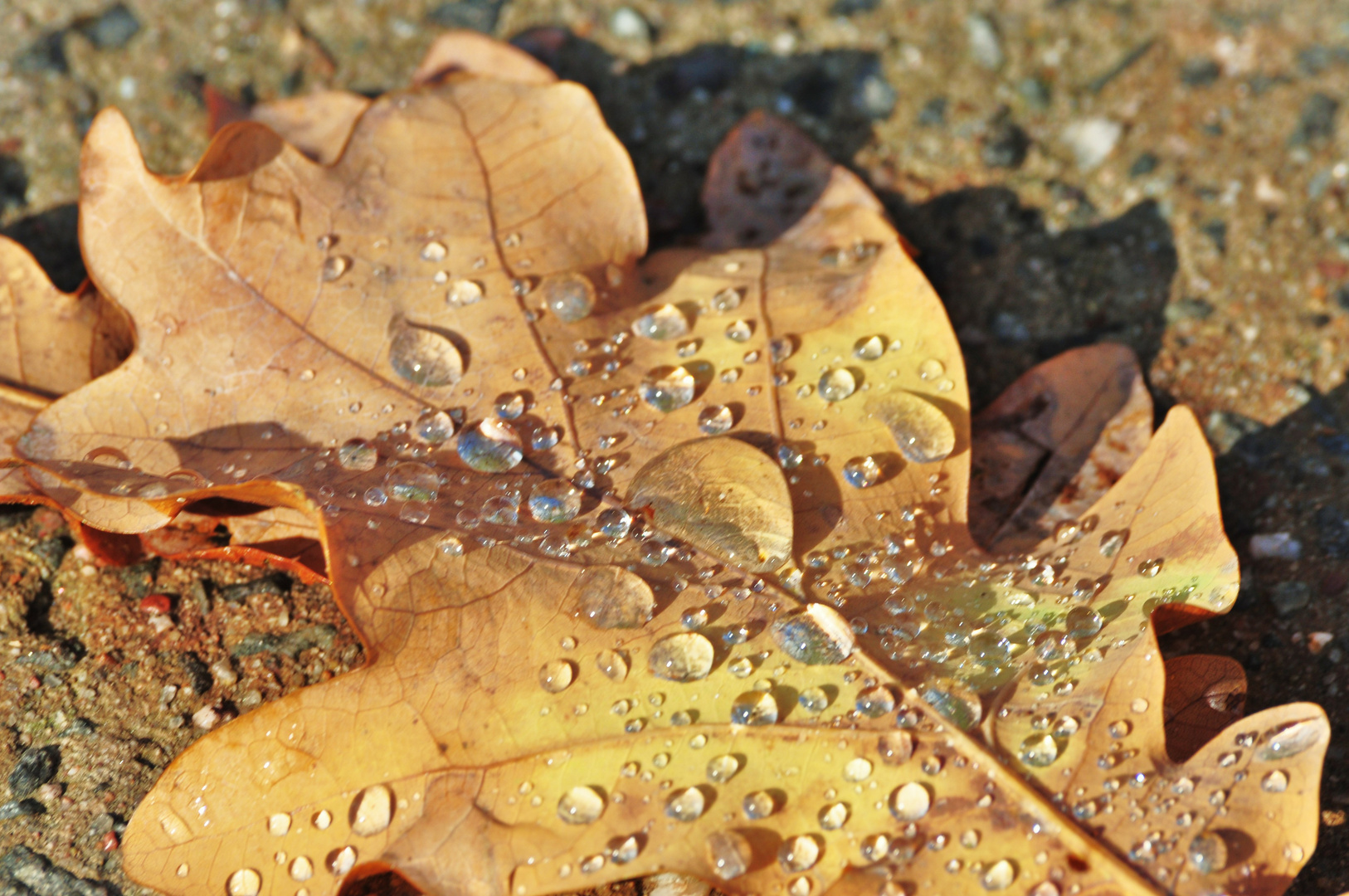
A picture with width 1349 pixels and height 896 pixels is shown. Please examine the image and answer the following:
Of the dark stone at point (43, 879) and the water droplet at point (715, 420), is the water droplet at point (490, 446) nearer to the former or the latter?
the water droplet at point (715, 420)

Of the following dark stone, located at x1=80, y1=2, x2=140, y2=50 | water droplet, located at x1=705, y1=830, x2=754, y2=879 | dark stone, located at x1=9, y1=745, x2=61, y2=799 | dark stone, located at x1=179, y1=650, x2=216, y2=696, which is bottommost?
dark stone, located at x1=9, y1=745, x2=61, y2=799

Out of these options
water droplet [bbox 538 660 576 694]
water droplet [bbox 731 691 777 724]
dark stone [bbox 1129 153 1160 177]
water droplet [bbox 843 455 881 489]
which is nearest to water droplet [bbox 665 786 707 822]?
water droplet [bbox 731 691 777 724]

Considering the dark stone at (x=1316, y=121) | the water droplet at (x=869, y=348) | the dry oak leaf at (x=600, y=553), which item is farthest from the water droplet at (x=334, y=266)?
the dark stone at (x=1316, y=121)

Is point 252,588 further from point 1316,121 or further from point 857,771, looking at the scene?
point 1316,121

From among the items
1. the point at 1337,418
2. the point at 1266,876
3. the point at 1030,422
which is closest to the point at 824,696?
the point at 1266,876

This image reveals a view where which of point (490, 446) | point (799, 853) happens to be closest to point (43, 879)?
point (490, 446)

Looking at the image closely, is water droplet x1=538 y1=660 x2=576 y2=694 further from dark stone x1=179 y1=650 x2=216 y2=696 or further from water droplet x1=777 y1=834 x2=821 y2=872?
dark stone x1=179 y1=650 x2=216 y2=696

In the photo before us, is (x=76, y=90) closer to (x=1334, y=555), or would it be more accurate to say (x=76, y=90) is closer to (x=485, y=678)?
(x=485, y=678)
